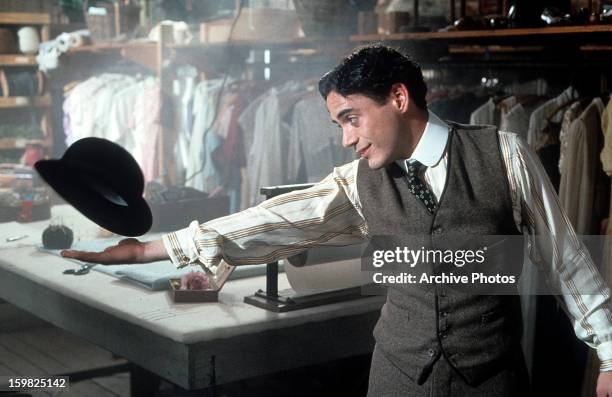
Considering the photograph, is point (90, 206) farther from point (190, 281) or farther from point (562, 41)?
point (562, 41)

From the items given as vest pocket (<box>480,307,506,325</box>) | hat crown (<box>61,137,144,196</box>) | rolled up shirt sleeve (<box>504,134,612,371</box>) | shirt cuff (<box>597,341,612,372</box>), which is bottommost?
shirt cuff (<box>597,341,612,372</box>)

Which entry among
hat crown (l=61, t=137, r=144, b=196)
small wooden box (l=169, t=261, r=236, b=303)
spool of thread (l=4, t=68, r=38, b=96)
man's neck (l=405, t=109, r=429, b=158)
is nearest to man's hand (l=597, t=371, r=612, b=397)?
man's neck (l=405, t=109, r=429, b=158)

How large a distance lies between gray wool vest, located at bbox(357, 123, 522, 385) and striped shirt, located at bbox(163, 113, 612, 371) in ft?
0.11

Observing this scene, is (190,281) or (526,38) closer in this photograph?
(190,281)

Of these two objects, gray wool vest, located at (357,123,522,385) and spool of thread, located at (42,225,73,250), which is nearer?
gray wool vest, located at (357,123,522,385)

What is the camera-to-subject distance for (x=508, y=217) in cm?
161

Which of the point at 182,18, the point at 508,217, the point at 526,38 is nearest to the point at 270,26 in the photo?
the point at 182,18

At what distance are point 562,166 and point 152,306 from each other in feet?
5.57

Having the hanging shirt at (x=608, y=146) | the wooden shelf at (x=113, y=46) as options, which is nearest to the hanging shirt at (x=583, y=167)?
the hanging shirt at (x=608, y=146)

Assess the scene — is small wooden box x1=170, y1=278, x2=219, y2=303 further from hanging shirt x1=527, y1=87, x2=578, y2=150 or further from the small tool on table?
hanging shirt x1=527, y1=87, x2=578, y2=150

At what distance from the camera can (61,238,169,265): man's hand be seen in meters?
1.56


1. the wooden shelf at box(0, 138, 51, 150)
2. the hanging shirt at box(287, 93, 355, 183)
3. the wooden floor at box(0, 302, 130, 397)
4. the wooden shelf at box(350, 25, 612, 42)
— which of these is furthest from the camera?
the wooden shelf at box(0, 138, 51, 150)

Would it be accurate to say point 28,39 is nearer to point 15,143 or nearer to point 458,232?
point 15,143

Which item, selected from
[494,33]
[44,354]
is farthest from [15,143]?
[494,33]
